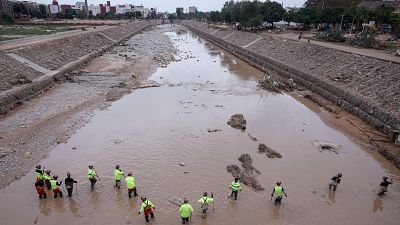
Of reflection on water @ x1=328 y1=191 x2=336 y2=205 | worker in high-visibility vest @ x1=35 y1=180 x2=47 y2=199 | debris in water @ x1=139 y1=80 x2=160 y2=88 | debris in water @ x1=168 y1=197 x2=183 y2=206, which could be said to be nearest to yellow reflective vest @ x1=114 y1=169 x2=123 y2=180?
debris in water @ x1=168 y1=197 x2=183 y2=206

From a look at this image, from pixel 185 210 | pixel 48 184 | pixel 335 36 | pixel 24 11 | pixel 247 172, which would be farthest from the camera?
pixel 24 11

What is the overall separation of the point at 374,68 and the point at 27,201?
97.7 feet

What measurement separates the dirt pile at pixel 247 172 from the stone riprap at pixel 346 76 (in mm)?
10428

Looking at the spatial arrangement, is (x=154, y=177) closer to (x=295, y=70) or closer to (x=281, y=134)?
(x=281, y=134)

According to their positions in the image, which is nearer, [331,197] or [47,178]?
[47,178]

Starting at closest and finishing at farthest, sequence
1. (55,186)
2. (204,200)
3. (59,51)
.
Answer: (204,200) < (55,186) < (59,51)

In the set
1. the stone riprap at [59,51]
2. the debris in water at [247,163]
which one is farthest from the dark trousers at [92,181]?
the stone riprap at [59,51]

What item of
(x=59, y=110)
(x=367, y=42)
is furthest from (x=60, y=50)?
(x=367, y=42)

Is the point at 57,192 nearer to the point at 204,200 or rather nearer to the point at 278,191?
the point at 204,200

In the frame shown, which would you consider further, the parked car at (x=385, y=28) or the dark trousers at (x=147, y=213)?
the parked car at (x=385, y=28)

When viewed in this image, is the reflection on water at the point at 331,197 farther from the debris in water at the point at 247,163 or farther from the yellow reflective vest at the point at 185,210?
the yellow reflective vest at the point at 185,210

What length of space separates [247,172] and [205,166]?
7.67ft

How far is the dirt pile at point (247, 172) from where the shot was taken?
14648 mm

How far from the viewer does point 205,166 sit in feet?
54.6
